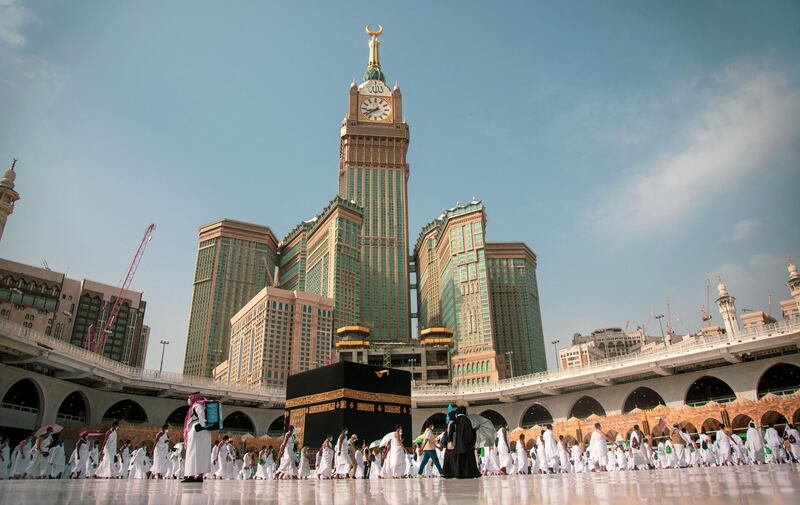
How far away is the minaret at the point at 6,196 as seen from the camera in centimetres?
4319

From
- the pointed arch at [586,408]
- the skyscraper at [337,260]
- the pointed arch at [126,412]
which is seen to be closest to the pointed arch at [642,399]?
the pointed arch at [586,408]

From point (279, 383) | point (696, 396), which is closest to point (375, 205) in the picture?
point (279, 383)

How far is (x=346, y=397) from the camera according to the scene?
89.7ft

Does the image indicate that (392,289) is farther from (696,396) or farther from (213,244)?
(696,396)

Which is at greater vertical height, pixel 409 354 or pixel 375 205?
pixel 375 205

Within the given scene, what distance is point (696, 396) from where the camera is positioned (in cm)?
3862

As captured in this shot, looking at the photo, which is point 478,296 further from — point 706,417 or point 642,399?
point 706,417

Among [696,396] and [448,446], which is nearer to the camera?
[448,446]

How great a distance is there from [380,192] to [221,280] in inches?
1533

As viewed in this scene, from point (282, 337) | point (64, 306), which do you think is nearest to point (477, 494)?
point (282, 337)

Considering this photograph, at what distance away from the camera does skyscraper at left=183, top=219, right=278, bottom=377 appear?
343ft

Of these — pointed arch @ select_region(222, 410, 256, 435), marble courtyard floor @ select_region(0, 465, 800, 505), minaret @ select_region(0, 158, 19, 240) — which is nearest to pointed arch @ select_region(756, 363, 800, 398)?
marble courtyard floor @ select_region(0, 465, 800, 505)

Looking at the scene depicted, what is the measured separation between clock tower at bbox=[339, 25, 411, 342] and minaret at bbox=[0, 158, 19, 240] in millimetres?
66250

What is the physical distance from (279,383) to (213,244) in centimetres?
4712
